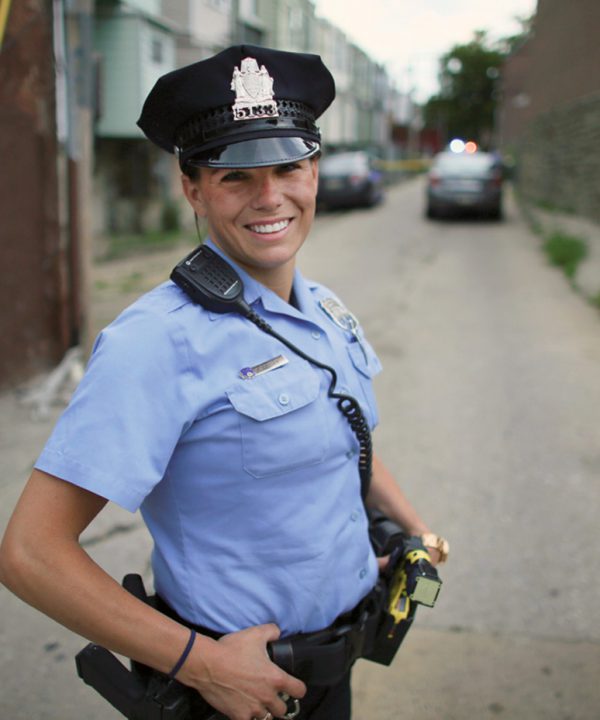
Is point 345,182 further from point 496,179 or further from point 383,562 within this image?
point 383,562

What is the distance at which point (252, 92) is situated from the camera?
4.71ft

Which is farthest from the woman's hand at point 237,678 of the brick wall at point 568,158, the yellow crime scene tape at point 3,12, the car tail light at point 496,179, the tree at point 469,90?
the tree at point 469,90

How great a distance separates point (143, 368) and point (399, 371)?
5250 millimetres

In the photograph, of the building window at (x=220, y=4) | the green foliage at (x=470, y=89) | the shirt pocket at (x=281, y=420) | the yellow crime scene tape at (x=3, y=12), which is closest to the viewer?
the shirt pocket at (x=281, y=420)

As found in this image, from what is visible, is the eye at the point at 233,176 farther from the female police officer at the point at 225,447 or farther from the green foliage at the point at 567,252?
the green foliage at the point at 567,252

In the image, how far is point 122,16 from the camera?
15297mm

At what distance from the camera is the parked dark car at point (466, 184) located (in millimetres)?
16531

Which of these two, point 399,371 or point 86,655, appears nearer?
point 86,655

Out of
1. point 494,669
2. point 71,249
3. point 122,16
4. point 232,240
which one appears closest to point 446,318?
point 71,249

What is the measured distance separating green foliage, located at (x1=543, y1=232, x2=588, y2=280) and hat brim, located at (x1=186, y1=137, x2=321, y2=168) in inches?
373

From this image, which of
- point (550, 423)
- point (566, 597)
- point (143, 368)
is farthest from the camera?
point (550, 423)

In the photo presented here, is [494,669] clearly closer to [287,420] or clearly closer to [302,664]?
[302,664]

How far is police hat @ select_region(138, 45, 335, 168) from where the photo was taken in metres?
1.41

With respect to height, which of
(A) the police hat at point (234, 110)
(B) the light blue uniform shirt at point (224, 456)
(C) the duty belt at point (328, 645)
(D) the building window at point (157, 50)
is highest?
(D) the building window at point (157, 50)
